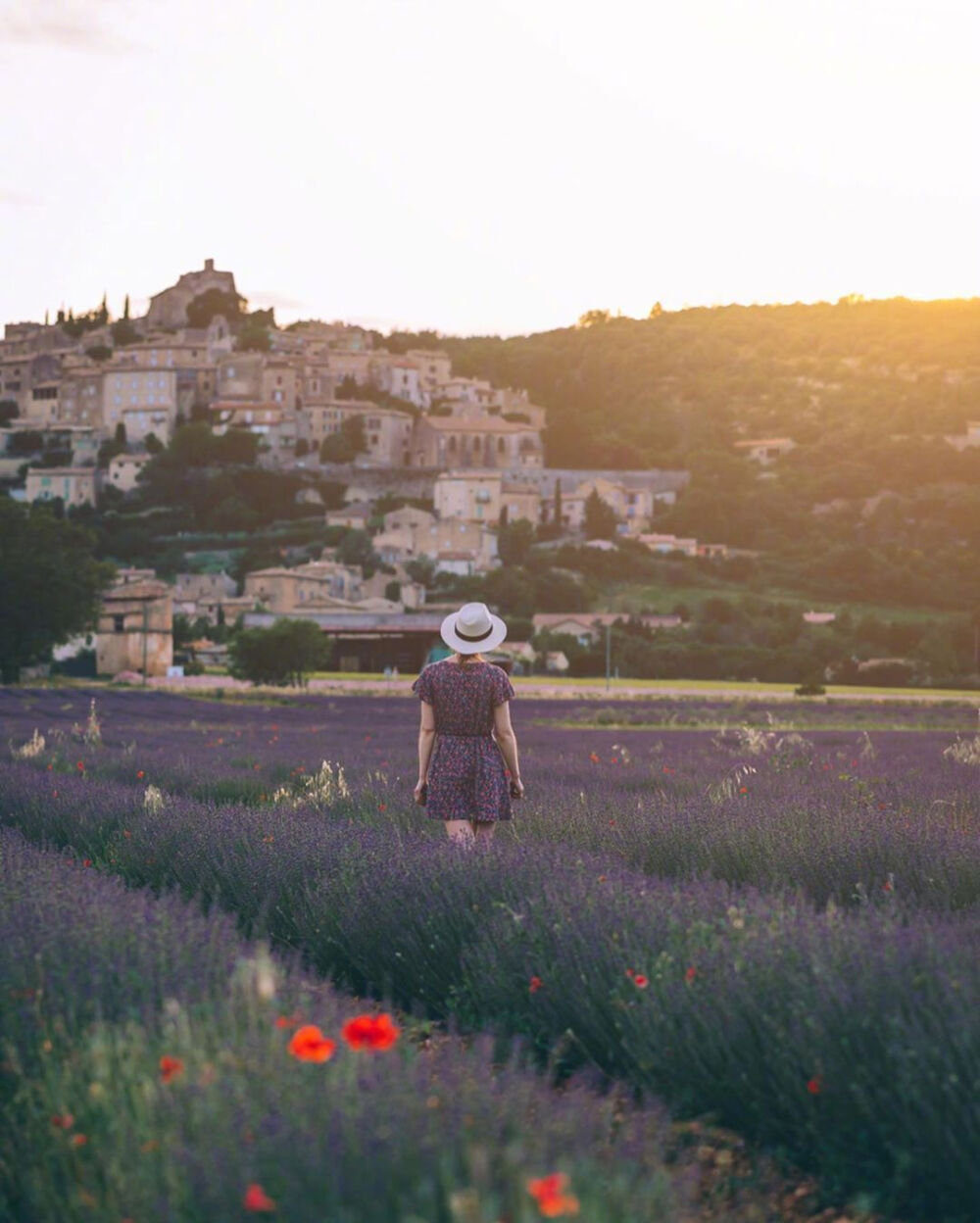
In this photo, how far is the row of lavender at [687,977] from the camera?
3.75 m

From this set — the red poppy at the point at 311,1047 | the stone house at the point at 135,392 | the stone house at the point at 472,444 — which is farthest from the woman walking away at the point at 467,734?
the stone house at the point at 135,392

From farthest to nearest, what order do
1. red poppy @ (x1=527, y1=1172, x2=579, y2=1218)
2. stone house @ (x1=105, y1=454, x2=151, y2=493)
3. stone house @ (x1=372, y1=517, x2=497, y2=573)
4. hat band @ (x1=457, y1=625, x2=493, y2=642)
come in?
stone house @ (x1=105, y1=454, x2=151, y2=493) → stone house @ (x1=372, y1=517, x2=497, y2=573) → hat band @ (x1=457, y1=625, x2=493, y2=642) → red poppy @ (x1=527, y1=1172, x2=579, y2=1218)

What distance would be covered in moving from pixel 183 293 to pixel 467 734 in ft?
587

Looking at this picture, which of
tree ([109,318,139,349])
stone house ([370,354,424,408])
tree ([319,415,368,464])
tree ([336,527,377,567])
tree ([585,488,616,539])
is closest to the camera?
tree ([336,527,377,567])

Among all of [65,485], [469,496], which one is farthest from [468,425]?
[65,485]

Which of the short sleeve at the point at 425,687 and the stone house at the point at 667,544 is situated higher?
the short sleeve at the point at 425,687

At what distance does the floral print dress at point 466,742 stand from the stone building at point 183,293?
176 m

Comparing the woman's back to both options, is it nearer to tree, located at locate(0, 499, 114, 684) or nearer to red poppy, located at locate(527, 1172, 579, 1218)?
red poppy, located at locate(527, 1172, 579, 1218)

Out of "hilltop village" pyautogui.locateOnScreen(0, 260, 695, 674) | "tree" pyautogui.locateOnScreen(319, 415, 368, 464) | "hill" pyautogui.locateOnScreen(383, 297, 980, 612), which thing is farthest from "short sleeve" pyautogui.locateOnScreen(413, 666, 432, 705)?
"tree" pyautogui.locateOnScreen(319, 415, 368, 464)

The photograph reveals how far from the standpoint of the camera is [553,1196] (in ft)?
7.80

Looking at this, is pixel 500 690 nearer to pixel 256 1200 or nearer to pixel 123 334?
pixel 256 1200

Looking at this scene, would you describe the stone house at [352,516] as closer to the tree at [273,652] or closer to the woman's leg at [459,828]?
the tree at [273,652]

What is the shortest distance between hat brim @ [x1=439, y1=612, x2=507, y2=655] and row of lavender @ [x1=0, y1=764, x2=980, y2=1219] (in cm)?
96

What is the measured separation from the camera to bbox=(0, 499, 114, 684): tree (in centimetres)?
5044
